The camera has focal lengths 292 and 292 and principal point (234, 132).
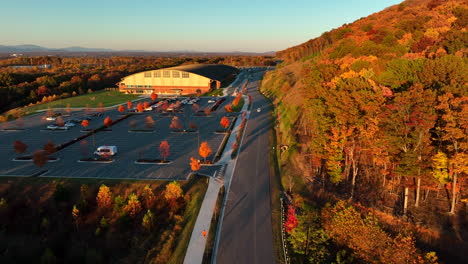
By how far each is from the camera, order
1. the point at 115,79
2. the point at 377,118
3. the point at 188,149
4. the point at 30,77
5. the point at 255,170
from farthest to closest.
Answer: the point at 115,79, the point at 30,77, the point at 188,149, the point at 255,170, the point at 377,118

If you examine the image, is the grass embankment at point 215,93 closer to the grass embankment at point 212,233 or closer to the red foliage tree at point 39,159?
the red foliage tree at point 39,159

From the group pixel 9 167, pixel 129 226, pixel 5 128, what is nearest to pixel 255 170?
pixel 129 226

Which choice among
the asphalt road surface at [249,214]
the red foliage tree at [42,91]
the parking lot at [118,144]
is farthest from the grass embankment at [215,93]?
the asphalt road surface at [249,214]

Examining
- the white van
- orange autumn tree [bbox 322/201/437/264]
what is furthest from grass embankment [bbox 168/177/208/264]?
the white van

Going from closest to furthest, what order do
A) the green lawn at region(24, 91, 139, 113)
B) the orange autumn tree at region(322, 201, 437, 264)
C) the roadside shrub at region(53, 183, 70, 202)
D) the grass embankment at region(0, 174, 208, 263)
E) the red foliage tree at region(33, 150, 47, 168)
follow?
the orange autumn tree at region(322, 201, 437, 264), the grass embankment at region(0, 174, 208, 263), the roadside shrub at region(53, 183, 70, 202), the red foliage tree at region(33, 150, 47, 168), the green lawn at region(24, 91, 139, 113)

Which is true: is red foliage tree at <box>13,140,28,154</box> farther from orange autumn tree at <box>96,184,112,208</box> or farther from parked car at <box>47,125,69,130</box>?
orange autumn tree at <box>96,184,112,208</box>

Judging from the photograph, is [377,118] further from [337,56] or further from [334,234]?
[337,56]
